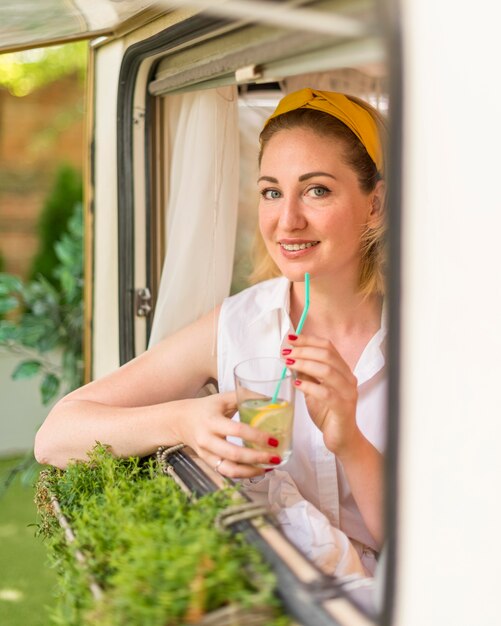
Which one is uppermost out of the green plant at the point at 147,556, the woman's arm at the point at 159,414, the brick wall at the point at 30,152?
the brick wall at the point at 30,152

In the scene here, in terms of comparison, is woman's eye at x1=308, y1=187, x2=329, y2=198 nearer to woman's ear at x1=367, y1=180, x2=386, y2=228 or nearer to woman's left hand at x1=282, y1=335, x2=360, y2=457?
woman's ear at x1=367, y1=180, x2=386, y2=228

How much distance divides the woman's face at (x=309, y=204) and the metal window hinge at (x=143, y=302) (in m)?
0.78

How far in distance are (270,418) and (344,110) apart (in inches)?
37.2

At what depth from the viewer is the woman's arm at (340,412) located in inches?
66.4

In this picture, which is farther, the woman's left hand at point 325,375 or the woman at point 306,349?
the woman at point 306,349

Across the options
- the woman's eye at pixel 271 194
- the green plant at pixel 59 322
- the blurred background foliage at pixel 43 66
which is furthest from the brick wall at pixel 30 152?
the woman's eye at pixel 271 194

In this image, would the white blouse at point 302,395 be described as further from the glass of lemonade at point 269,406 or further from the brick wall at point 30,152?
the brick wall at point 30,152

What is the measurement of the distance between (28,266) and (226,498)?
21.9 feet

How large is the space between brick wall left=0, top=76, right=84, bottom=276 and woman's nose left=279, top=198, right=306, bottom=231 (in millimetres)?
6231

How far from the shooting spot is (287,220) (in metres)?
2.02

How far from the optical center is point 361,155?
2.10 meters

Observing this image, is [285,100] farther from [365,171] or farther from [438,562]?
[438,562]

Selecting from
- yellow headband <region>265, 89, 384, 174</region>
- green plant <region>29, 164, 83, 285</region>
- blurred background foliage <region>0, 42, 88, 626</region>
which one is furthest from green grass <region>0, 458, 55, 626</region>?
green plant <region>29, 164, 83, 285</region>

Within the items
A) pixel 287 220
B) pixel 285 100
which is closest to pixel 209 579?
pixel 287 220
